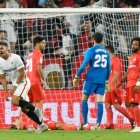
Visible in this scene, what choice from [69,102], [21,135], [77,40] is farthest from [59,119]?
[21,135]

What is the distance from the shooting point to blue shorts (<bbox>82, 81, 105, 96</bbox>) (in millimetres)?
15805

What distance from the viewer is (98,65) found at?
1577 cm

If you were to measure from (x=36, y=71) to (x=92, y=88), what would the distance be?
1.25 metres

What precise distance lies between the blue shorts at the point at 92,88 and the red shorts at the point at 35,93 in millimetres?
942

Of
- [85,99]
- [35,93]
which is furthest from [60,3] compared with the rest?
[85,99]

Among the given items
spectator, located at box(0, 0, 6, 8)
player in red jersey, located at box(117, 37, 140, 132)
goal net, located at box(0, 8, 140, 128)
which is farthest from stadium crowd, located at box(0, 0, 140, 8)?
player in red jersey, located at box(117, 37, 140, 132)

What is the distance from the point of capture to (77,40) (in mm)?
17922

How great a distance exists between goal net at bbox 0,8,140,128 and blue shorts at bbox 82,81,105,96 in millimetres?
1475

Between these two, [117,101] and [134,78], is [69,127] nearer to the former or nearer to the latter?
[117,101]

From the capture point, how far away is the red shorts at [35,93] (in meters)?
16.1

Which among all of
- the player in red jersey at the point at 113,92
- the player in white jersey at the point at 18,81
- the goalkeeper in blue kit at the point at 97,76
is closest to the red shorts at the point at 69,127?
the goalkeeper in blue kit at the point at 97,76

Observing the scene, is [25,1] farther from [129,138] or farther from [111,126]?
[129,138]

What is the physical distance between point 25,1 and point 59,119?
397 centimetres

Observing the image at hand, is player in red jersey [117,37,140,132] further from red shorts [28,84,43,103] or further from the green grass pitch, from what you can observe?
red shorts [28,84,43,103]
